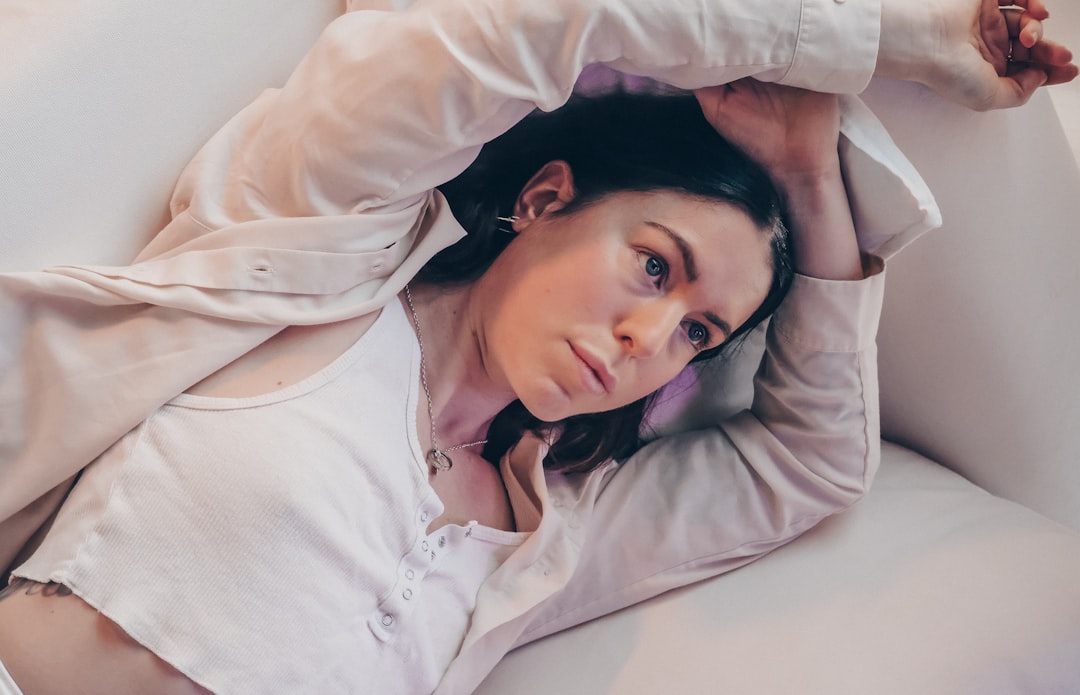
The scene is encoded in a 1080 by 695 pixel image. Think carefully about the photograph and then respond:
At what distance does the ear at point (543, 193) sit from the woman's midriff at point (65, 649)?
0.53 meters

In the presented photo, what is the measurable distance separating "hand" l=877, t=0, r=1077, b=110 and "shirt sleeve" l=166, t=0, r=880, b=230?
3.0 inches

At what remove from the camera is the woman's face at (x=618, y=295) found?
0.75m

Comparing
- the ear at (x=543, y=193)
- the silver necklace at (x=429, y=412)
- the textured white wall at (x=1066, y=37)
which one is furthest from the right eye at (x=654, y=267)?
the textured white wall at (x=1066, y=37)

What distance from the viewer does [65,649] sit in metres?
0.60

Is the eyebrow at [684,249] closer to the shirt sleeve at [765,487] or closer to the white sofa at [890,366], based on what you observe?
the shirt sleeve at [765,487]

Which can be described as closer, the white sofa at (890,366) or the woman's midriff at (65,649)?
the woman's midriff at (65,649)

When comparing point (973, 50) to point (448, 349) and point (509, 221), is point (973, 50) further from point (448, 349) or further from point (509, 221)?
point (448, 349)

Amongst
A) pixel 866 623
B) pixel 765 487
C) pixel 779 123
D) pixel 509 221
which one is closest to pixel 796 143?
pixel 779 123

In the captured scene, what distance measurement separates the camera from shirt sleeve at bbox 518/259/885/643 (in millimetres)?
923

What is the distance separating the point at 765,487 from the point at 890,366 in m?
0.27

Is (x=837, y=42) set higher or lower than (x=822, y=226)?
higher

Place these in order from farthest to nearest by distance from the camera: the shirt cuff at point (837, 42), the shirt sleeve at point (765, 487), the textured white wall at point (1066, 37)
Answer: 1. the textured white wall at point (1066, 37)
2. the shirt sleeve at point (765, 487)
3. the shirt cuff at point (837, 42)

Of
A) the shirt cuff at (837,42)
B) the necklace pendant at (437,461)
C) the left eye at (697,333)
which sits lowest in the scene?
the necklace pendant at (437,461)

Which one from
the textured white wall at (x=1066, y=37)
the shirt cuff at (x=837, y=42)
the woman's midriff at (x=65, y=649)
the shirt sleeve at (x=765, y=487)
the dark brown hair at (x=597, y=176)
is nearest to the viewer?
the woman's midriff at (x=65, y=649)
